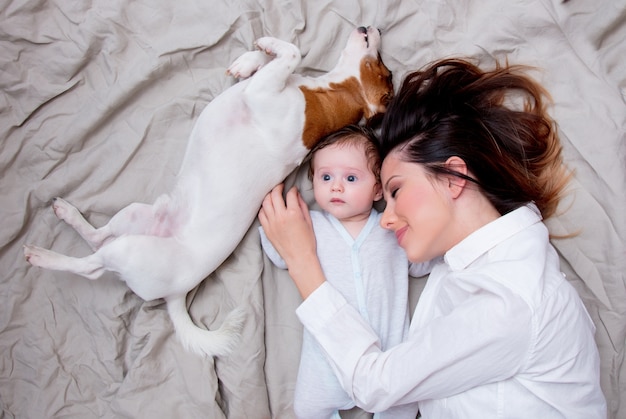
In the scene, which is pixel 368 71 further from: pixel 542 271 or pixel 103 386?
pixel 103 386

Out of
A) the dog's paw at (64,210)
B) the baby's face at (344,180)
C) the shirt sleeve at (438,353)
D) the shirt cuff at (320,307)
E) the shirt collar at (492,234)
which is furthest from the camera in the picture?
the dog's paw at (64,210)

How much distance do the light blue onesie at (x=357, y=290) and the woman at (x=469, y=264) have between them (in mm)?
86

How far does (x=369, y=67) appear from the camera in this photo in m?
1.78

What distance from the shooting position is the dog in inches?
64.2

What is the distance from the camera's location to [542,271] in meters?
1.31

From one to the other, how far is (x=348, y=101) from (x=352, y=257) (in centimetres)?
53

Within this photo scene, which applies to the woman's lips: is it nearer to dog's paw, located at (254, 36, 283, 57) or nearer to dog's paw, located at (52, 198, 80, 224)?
dog's paw, located at (254, 36, 283, 57)

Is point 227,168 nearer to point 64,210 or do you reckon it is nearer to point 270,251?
point 270,251

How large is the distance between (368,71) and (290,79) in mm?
277

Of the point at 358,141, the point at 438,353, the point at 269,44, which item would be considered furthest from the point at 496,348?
the point at 269,44

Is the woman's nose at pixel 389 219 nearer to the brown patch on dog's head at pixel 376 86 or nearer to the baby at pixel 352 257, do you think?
the baby at pixel 352 257

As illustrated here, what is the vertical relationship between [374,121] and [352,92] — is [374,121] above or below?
below

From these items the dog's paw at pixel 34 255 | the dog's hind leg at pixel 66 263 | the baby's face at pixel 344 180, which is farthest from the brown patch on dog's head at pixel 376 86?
the dog's paw at pixel 34 255

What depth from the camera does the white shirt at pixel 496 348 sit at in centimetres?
127
